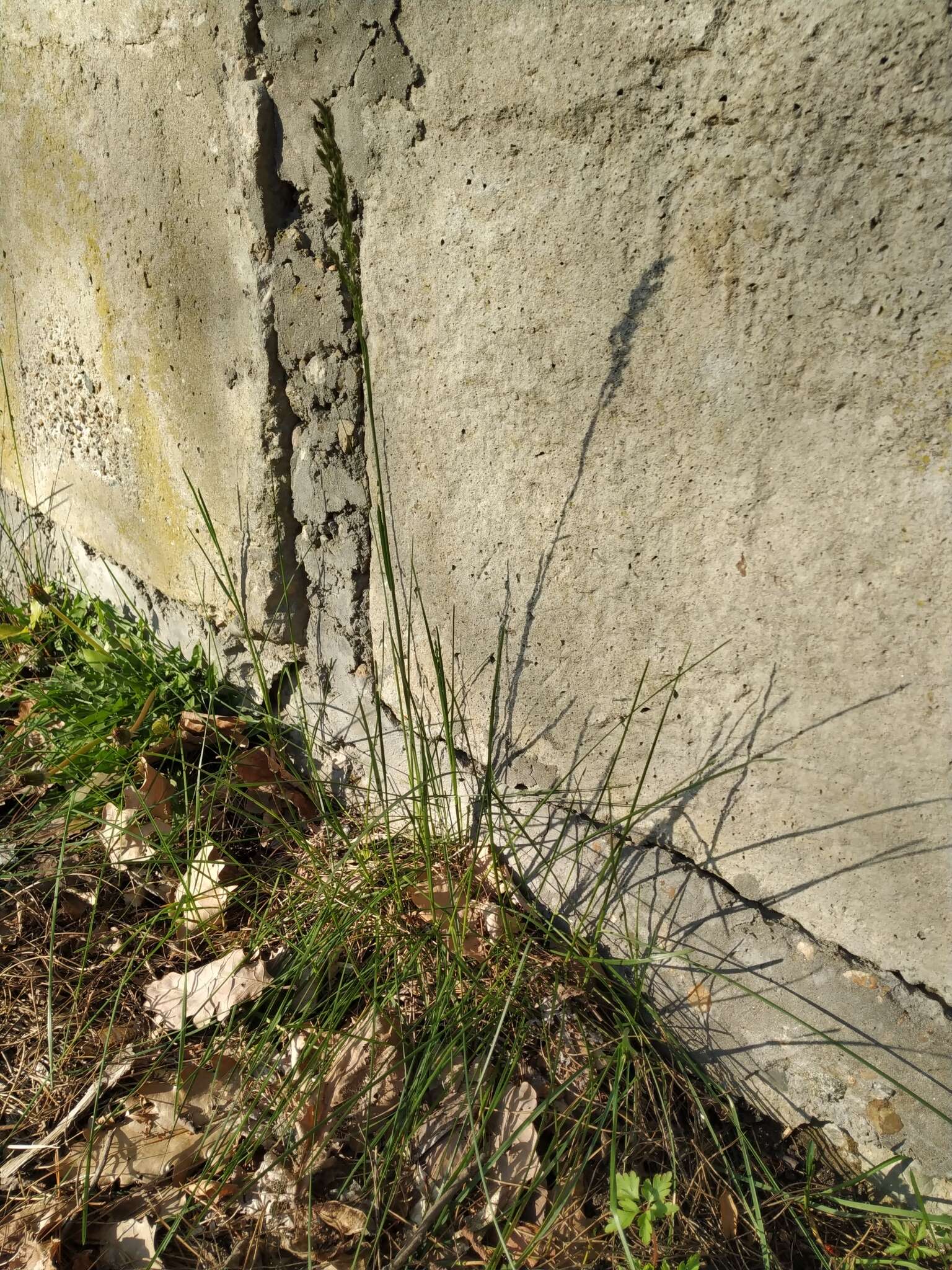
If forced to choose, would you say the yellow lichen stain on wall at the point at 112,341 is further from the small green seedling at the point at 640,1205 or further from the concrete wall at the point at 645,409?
the small green seedling at the point at 640,1205

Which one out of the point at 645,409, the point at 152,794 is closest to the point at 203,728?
the point at 152,794

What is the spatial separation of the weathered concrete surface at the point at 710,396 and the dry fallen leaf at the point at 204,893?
0.62 m

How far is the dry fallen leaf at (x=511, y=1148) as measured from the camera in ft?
4.21

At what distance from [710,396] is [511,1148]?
1.07 m

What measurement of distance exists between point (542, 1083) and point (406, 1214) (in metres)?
0.26

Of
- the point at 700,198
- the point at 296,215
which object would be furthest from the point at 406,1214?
the point at 296,215

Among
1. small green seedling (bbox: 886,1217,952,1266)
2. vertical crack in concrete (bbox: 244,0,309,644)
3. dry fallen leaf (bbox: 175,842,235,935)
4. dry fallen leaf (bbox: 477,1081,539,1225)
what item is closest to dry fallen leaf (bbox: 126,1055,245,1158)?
dry fallen leaf (bbox: 175,842,235,935)

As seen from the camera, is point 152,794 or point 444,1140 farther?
point 152,794

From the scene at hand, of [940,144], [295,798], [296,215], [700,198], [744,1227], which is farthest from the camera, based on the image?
A: [295,798]

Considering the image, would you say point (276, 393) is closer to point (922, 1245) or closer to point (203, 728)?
point (203, 728)

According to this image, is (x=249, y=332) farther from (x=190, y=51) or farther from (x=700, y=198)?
(x=700, y=198)

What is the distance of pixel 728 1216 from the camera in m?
1.26

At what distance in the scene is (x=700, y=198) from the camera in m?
1.15

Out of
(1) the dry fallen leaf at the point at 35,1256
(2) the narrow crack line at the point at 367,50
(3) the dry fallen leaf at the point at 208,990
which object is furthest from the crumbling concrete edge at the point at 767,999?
(2) the narrow crack line at the point at 367,50
